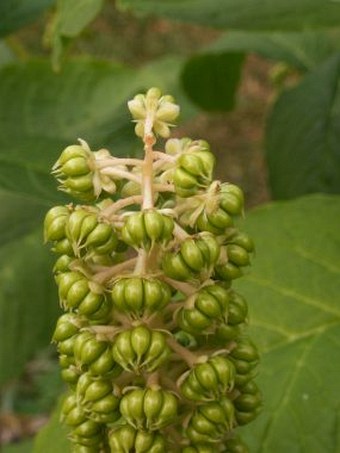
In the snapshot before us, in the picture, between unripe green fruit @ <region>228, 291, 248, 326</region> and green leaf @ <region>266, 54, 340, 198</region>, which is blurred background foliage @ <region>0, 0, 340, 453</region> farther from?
unripe green fruit @ <region>228, 291, 248, 326</region>

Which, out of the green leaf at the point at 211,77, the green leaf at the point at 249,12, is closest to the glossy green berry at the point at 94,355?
the green leaf at the point at 249,12

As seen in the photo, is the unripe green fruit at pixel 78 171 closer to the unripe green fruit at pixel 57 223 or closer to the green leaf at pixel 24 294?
the unripe green fruit at pixel 57 223

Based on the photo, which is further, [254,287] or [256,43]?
[256,43]

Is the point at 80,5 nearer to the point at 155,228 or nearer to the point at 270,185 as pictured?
the point at 155,228

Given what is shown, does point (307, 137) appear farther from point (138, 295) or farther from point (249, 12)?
point (138, 295)

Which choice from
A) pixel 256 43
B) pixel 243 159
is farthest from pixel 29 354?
pixel 243 159

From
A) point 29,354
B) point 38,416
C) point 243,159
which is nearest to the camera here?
point 29,354

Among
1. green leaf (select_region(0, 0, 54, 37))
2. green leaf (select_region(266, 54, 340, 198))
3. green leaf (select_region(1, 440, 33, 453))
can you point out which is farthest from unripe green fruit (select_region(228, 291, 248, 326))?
green leaf (select_region(1, 440, 33, 453))
